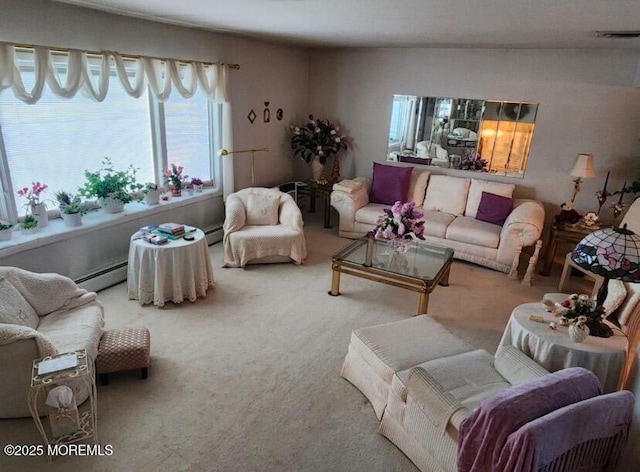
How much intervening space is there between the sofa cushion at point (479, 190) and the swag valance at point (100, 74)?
319 cm

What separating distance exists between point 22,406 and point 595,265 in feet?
10.7

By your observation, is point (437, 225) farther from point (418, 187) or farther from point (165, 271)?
point (165, 271)

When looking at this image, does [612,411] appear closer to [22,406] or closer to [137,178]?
[22,406]

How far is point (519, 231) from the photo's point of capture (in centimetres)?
439

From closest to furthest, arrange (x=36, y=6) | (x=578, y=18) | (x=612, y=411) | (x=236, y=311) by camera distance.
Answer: (x=612, y=411)
(x=578, y=18)
(x=36, y=6)
(x=236, y=311)

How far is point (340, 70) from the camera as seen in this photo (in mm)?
6012

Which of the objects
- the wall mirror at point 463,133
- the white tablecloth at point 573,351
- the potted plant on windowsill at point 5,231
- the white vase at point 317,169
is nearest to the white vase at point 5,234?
the potted plant on windowsill at point 5,231

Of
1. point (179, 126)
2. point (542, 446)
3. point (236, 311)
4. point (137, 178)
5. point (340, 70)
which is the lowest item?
point (236, 311)

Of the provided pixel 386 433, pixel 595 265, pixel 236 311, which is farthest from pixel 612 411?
pixel 236 311

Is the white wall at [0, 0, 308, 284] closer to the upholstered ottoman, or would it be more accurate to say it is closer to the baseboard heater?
the baseboard heater

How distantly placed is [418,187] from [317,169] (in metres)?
1.55

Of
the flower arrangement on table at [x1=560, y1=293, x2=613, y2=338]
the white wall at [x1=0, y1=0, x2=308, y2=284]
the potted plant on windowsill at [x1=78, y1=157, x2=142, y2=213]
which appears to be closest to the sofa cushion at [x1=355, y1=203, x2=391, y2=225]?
the white wall at [x1=0, y1=0, x2=308, y2=284]

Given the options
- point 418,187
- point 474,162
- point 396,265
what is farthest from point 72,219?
point 474,162

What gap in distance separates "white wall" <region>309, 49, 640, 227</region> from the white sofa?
0.38 meters
